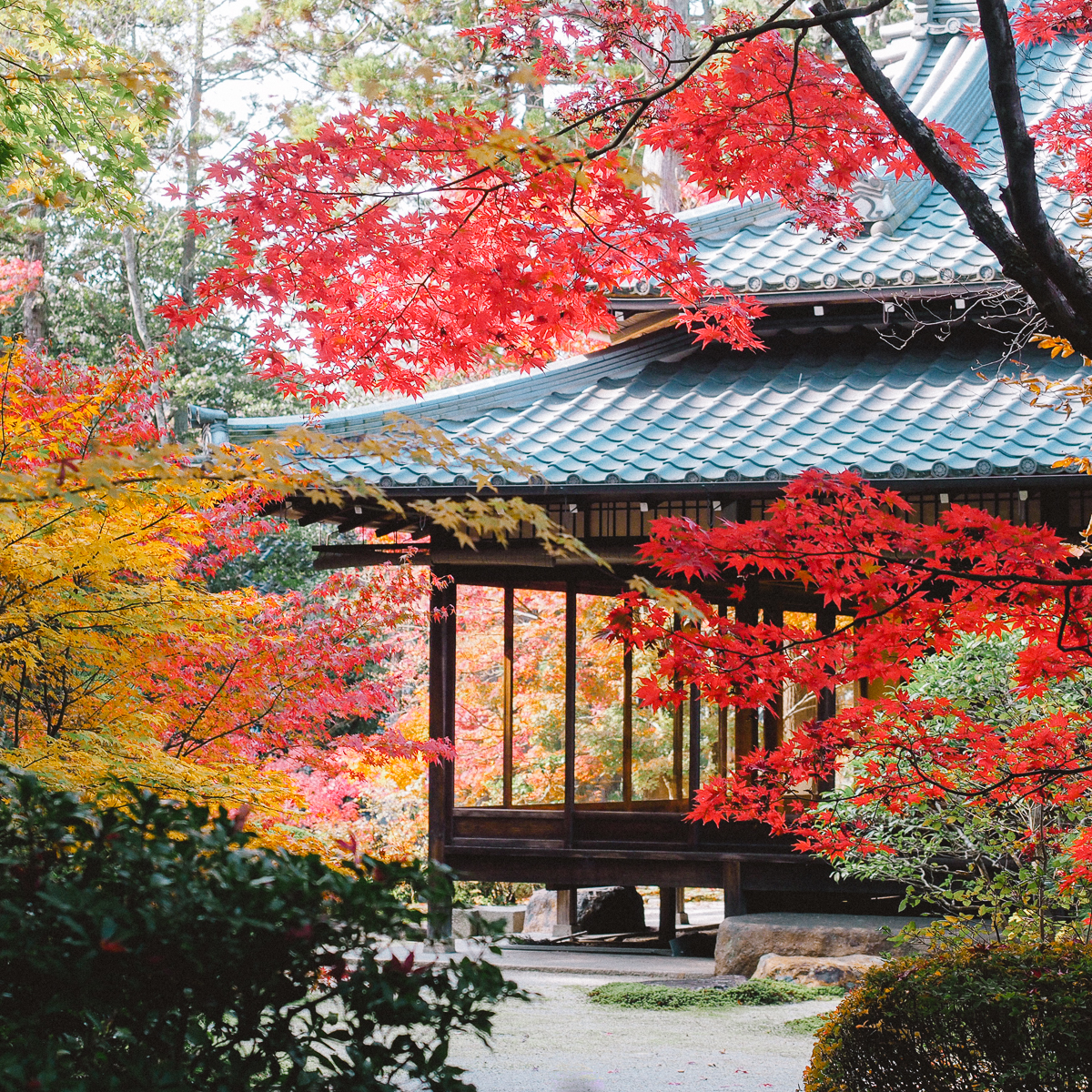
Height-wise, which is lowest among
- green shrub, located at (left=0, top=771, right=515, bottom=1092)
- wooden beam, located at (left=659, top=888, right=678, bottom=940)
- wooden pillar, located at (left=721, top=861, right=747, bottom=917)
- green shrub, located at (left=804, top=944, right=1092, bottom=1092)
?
wooden beam, located at (left=659, top=888, right=678, bottom=940)

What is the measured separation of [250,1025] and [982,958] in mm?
2956

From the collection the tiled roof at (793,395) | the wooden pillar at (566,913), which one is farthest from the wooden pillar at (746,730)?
the wooden pillar at (566,913)

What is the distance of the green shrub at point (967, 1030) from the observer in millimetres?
3703

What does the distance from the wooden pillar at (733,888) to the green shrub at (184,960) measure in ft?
22.3

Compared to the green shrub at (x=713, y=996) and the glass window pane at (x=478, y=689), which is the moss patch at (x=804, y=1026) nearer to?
the green shrub at (x=713, y=996)

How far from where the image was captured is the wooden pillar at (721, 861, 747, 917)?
876cm

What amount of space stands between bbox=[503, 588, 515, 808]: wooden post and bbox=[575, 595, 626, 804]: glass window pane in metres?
0.83

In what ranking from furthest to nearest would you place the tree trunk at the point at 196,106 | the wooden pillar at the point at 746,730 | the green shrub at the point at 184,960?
the tree trunk at the point at 196,106
the wooden pillar at the point at 746,730
the green shrub at the point at 184,960

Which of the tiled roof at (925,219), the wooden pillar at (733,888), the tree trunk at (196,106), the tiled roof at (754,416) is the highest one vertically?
the tree trunk at (196,106)

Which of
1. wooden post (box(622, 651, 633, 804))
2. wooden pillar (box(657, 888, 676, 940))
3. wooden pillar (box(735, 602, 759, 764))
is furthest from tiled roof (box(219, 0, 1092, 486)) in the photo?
wooden pillar (box(657, 888, 676, 940))

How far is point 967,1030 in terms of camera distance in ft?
12.6

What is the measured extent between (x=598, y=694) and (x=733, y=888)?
2.88m

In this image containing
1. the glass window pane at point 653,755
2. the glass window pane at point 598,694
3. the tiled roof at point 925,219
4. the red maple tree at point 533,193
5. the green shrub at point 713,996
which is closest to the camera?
the red maple tree at point 533,193

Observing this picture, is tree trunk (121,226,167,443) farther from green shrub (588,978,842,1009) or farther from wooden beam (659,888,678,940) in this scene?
green shrub (588,978,842,1009)
